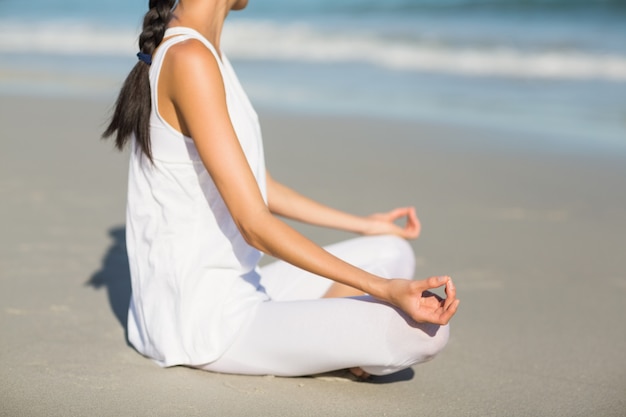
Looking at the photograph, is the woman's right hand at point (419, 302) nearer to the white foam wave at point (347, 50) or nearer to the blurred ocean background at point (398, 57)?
the blurred ocean background at point (398, 57)

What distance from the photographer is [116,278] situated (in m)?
3.70

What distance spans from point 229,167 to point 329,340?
585mm

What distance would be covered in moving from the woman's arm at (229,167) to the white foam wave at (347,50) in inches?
374

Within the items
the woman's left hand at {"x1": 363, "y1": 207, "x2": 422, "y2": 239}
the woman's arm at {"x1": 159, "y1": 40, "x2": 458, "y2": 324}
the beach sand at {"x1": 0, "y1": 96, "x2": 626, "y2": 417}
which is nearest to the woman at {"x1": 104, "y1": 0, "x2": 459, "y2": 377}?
the woman's arm at {"x1": 159, "y1": 40, "x2": 458, "y2": 324}

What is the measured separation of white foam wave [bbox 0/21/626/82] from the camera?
1179 centimetres

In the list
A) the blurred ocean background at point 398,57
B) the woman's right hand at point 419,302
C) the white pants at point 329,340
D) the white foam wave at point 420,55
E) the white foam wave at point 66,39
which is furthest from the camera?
the white foam wave at point 66,39

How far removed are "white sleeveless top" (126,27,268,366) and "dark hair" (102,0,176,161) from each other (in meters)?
0.03

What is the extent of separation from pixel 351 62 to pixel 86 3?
11010 millimetres

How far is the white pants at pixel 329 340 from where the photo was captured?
2.39 meters

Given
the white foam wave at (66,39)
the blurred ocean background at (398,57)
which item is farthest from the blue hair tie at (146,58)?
the white foam wave at (66,39)

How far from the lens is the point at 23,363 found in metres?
2.69

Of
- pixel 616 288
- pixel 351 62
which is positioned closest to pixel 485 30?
pixel 351 62

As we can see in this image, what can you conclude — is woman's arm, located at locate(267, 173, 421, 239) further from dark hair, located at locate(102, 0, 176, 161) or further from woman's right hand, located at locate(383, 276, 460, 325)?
woman's right hand, located at locate(383, 276, 460, 325)

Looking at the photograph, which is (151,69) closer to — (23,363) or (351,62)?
(23,363)
